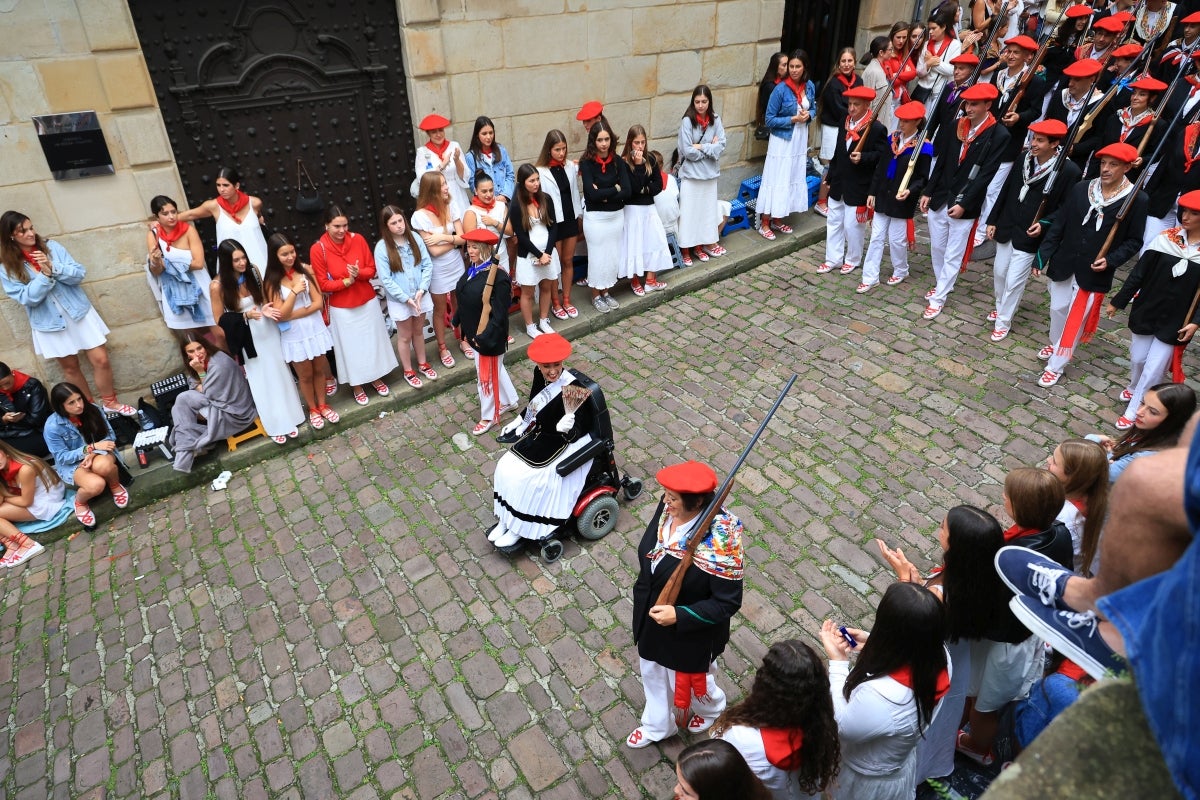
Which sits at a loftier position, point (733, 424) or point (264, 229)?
point (264, 229)

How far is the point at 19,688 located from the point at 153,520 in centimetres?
159

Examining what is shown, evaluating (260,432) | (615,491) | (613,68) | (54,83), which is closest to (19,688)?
(260,432)

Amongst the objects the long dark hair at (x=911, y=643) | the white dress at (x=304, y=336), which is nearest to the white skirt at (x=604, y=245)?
the white dress at (x=304, y=336)

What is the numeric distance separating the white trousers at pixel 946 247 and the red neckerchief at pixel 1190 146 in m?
1.85

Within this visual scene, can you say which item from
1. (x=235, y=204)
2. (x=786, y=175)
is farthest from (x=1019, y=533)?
(x=786, y=175)

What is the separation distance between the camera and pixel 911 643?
270 centimetres

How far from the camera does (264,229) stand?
7160 mm

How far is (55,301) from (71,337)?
0.37 m

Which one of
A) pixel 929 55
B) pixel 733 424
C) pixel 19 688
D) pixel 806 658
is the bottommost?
pixel 19 688

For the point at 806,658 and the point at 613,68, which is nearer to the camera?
the point at 806,658

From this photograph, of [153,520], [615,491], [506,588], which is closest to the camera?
[506,588]

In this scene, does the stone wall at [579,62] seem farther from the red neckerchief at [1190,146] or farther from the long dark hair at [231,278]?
the red neckerchief at [1190,146]

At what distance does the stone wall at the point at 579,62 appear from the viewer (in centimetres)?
768

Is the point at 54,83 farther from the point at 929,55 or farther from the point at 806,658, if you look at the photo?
the point at 929,55
